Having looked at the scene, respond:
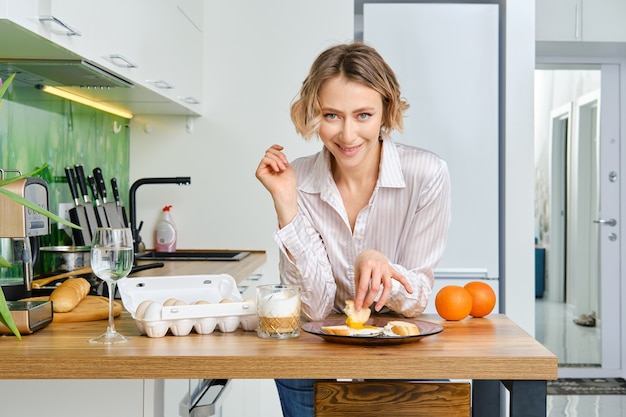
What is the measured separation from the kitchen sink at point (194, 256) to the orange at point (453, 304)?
1.93 m

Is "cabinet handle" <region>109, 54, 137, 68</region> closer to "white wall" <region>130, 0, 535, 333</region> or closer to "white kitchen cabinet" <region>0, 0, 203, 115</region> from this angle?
"white kitchen cabinet" <region>0, 0, 203, 115</region>

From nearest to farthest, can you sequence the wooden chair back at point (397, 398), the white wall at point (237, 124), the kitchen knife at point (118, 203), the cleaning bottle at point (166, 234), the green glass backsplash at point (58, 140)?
the wooden chair back at point (397, 398), the green glass backsplash at point (58, 140), the kitchen knife at point (118, 203), the cleaning bottle at point (166, 234), the white wall at point (237, 124)

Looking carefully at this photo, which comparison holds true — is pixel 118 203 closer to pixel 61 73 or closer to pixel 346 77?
pixel 61 73

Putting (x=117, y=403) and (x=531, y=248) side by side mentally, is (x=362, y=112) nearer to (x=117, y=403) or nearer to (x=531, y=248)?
(x=117, y=403)

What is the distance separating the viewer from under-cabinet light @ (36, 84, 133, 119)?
3037 mm

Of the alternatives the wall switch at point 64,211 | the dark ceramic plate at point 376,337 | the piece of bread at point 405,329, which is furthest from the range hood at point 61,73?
the piece of bread at point 405,329

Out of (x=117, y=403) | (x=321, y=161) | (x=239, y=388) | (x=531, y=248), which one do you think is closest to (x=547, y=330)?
(x=531, y=248)

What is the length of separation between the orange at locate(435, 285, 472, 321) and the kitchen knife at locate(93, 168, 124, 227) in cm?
213

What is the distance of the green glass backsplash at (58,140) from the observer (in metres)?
2.81

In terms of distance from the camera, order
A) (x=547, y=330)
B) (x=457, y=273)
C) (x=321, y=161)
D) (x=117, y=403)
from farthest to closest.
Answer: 1. (x=547, y=330)
2. (x=457, y=273)
3. (x=321, y=161)
4. (x=117, y=403)

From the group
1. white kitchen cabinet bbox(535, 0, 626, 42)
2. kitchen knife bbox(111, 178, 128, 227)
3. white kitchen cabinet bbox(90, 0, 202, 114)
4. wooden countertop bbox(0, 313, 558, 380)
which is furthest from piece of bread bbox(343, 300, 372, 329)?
white kitchen cabinet bbox(535, 0, 626, 42)

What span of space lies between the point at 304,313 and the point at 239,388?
3.93 feet

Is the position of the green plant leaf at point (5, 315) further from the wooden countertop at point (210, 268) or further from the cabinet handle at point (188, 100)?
the cabinet handle at point (188, 100)

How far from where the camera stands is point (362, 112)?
180cm
